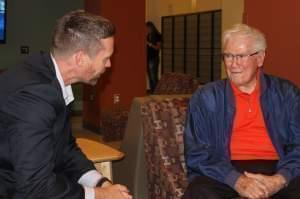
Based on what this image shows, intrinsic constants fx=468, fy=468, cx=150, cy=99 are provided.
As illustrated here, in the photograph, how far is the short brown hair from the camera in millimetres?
1570

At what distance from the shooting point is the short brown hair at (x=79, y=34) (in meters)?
1.57

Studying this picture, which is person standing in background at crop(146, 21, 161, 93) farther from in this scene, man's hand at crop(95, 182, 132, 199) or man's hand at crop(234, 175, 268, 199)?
Result: man's hand at crop(95, 182, 132, 199)

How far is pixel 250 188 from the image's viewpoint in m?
2.06

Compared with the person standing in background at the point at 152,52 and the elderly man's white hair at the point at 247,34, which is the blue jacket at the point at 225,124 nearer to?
the elderly man's white hair at the point at 247,34

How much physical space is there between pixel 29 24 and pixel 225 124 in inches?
184

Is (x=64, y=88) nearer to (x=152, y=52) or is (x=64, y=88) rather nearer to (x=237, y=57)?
(x=237, y=57)

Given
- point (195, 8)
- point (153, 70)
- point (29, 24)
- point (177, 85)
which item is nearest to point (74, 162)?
point (177, 85)

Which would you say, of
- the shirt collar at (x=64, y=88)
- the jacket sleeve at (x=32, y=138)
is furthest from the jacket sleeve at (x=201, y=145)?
the jacket sleeve at (x=32, y=138)

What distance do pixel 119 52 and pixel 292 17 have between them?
3280mm

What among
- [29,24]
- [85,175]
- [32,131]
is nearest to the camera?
[32,131]

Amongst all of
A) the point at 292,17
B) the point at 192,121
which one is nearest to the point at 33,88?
the point at 192,121

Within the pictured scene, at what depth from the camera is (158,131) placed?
2443mm

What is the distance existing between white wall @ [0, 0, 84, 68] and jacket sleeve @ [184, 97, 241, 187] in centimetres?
447


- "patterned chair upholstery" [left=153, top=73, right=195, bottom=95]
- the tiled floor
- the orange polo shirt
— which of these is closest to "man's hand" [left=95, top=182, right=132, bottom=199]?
the orange polo shirt
